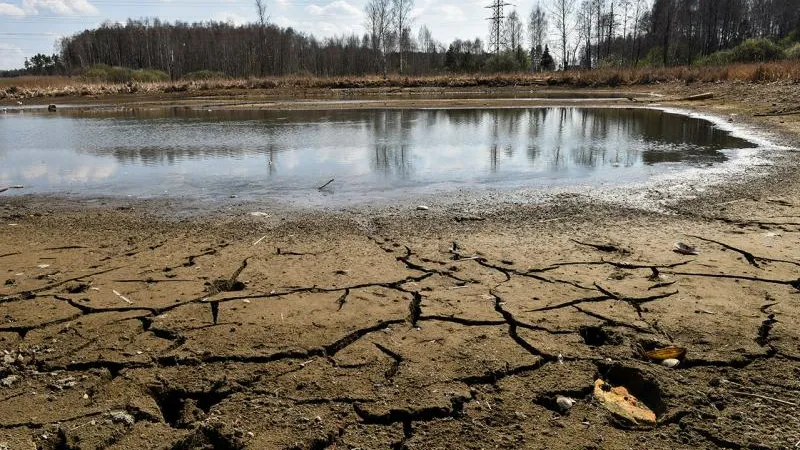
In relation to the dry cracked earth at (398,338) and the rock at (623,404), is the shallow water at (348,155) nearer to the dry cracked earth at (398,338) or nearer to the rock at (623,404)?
the dry cracked earth at (398,338)

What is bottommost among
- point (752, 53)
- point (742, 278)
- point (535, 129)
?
point (742, 278)

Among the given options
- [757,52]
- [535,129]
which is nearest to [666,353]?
[535,129]

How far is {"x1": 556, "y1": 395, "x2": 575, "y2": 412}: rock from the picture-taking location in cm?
276

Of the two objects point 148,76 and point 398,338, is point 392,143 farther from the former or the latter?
point 148,76

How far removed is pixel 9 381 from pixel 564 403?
2935 mm

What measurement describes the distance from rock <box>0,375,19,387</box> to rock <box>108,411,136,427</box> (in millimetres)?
718

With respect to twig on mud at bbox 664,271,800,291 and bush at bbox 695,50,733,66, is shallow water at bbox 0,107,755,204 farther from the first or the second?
bush at bbox 695,50,733,66

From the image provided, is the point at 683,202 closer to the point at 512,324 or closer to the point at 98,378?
the point at 512,324

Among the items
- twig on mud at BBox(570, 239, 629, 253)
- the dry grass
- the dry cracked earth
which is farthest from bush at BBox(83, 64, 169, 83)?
twig on mud at BBox(570, 239, 629, 253)

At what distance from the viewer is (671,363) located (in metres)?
3.13

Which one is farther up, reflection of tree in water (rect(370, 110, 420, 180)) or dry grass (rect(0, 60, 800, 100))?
dry grass (rect(0, 60, 800, 100))

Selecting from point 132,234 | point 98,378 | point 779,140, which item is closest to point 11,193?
point 132,234

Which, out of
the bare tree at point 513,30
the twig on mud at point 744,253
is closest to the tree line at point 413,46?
the bare tree at point 513,30

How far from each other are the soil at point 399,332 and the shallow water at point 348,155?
2235mm
